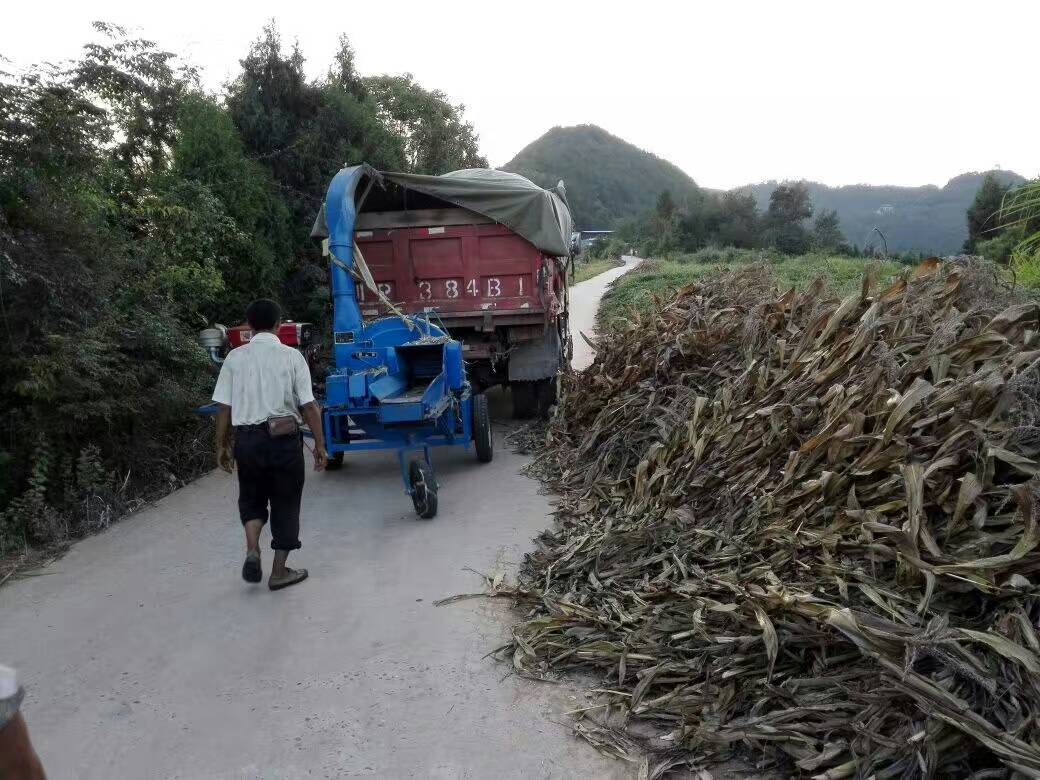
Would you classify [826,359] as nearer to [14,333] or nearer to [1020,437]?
[1020,437]

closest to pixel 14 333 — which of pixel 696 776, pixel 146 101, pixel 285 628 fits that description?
pixel 285 628

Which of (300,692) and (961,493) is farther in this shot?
(300,692)

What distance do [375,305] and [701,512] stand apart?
5359 mm

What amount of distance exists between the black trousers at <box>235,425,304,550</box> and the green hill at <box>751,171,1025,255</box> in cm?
6032

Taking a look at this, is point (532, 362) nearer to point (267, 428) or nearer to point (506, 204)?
point (506, 204)

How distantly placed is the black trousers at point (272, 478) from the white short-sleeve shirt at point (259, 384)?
0.37 feet

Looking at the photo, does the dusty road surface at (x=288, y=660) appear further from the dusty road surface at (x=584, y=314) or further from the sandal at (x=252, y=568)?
the dusty road surface at (x=584, y=314)

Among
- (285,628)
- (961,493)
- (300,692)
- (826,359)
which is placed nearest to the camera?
(961,493)

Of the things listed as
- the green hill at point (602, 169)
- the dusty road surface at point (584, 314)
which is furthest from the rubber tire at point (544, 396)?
the green hill at point (602, 169)

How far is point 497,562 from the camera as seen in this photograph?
17.6 feet

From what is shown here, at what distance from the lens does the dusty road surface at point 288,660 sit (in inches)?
128

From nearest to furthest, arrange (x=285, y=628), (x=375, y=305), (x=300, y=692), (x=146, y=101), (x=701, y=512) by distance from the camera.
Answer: (x=300, y=692) < (x=285, y=628) < (x=701, y=512) < (x=375, y=305) < (x=146, y=101)

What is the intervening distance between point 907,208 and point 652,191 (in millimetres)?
49460

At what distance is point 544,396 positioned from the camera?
9.94m
